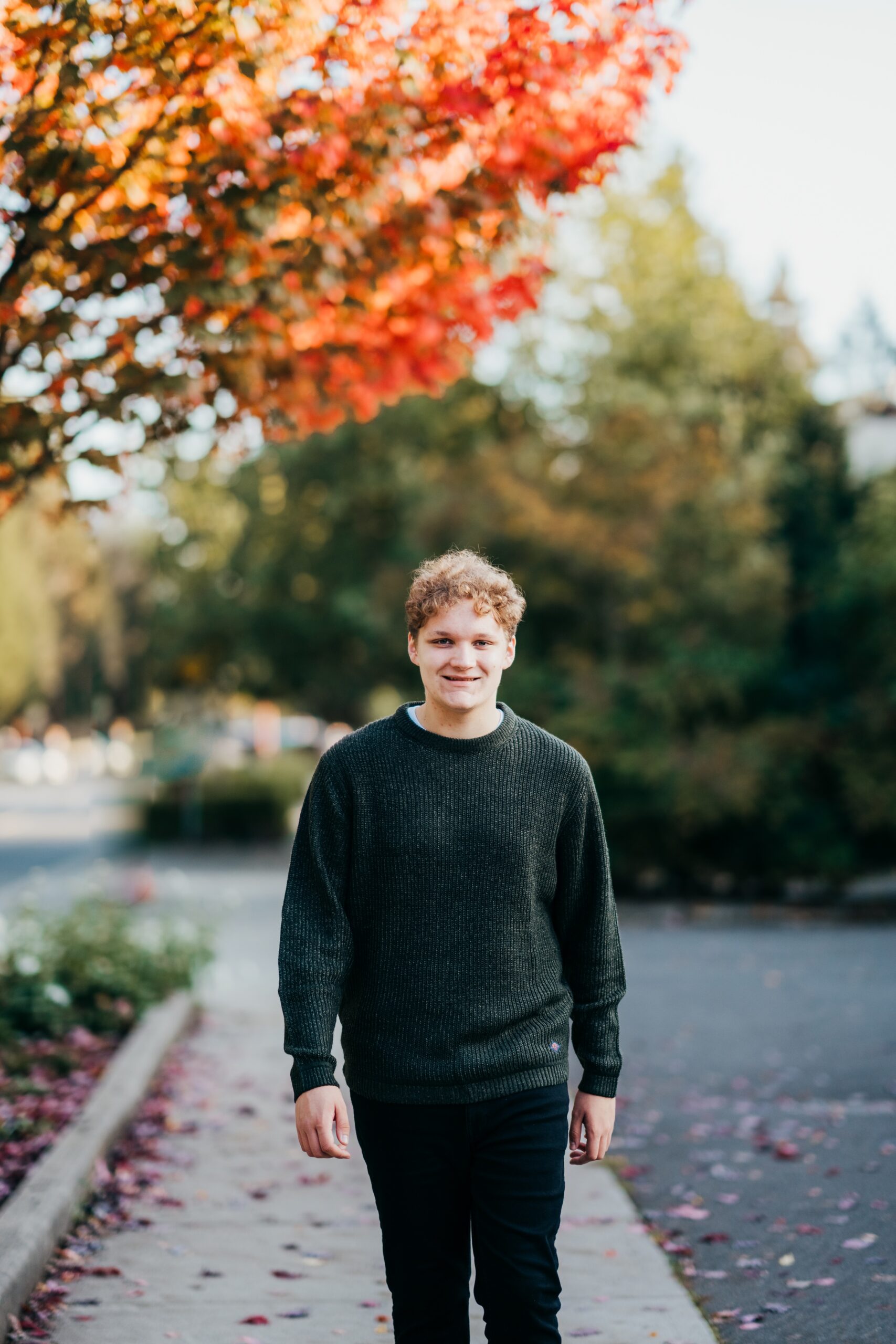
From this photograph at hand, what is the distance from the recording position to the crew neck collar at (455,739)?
119 inches

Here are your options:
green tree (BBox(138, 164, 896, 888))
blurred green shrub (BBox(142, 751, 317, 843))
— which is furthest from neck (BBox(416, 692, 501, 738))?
blurred green shrub (BBox(142, 751, 317, 843))

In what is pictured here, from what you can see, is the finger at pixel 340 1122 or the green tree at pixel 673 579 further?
the green tree at pixel 673 579

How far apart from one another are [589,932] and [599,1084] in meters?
0.33

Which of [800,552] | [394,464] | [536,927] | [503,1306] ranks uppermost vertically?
[394,464]

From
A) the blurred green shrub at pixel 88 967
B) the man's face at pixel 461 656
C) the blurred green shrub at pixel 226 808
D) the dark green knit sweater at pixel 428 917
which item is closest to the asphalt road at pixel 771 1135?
the dark green knit sweater at pixel 428 917

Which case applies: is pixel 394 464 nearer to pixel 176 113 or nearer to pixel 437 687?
pixel 176 113

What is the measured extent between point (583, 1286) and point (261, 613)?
23.6 metres

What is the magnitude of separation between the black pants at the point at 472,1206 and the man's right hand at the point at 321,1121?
54 millimetres

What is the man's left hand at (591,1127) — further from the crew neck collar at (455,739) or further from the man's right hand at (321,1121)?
the crew neck collar at (455,739)

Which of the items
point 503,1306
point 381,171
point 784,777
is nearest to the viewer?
point 503,1306

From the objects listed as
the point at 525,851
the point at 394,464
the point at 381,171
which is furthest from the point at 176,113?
the point at 394,464

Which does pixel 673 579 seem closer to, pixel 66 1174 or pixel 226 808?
pixel 226 808

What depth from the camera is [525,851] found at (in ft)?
9.88

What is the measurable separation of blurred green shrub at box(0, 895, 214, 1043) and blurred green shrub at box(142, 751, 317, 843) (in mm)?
16760
